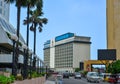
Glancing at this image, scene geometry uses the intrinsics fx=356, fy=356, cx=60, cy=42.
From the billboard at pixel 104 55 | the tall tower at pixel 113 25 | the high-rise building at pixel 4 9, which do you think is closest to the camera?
the billboard at pixel 104 55

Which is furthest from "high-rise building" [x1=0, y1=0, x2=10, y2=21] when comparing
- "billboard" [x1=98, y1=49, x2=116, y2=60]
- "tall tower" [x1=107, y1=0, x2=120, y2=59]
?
"tall tower" [x1=107, y1=0, x2=120, y2=59]

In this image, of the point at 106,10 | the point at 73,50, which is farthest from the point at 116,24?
the point at 73,50

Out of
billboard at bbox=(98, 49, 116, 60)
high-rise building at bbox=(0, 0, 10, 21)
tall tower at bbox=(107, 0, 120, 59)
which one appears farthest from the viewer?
tall tower at bbox=(107, 0, 120, 59)

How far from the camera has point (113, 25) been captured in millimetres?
158500

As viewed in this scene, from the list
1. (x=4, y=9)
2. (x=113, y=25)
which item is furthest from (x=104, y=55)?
(x=113, y=25)

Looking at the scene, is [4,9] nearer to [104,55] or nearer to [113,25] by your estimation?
[104,55]

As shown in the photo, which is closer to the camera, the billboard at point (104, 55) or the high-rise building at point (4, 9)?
the billboard at point (104, 55)

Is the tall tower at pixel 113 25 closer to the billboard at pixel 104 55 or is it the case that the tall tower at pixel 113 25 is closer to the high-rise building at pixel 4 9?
the billboard at pixel 104 55

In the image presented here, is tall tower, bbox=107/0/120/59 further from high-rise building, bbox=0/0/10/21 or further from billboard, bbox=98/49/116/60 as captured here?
high-rise building, bbox=0/0/10/21

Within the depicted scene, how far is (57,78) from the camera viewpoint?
37.9m

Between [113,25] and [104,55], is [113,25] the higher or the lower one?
the higher one

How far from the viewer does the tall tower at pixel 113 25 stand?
505ft

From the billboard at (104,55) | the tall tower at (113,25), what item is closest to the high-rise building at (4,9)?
the billboard at (104,55)

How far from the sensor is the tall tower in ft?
505
